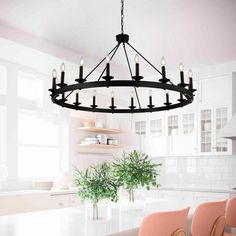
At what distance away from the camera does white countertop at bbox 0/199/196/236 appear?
2.09 m

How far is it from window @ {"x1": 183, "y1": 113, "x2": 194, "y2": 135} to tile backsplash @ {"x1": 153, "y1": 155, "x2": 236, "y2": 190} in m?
0.55

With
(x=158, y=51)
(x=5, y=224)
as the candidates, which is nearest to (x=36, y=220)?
(x=5, y=224)

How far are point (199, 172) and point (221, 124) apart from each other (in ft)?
3.31

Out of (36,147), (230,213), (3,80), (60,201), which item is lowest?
(60,201)

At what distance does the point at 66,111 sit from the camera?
248 inches

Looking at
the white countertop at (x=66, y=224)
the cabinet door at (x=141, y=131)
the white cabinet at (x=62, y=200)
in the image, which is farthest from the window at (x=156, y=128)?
the white countertop at (x=66, y=224)

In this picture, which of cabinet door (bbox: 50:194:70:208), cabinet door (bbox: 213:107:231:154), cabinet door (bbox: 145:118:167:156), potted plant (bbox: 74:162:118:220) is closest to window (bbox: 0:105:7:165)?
cabinet door (bbox: 50:194:70:208)

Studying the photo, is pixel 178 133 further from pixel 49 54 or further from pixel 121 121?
pixel 49 54

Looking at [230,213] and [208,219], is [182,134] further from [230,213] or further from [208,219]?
[208,219]

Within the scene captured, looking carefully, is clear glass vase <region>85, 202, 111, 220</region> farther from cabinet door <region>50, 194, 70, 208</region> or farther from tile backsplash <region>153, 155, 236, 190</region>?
tile backsplash <region>153, 155, 236, 190</region>

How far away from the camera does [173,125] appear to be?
20.9 feet

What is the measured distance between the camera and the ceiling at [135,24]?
366 centimetres

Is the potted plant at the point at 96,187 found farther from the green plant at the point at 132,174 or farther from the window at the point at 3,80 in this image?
the window at the point at 3,80

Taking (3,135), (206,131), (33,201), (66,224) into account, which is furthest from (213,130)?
(66,224)
